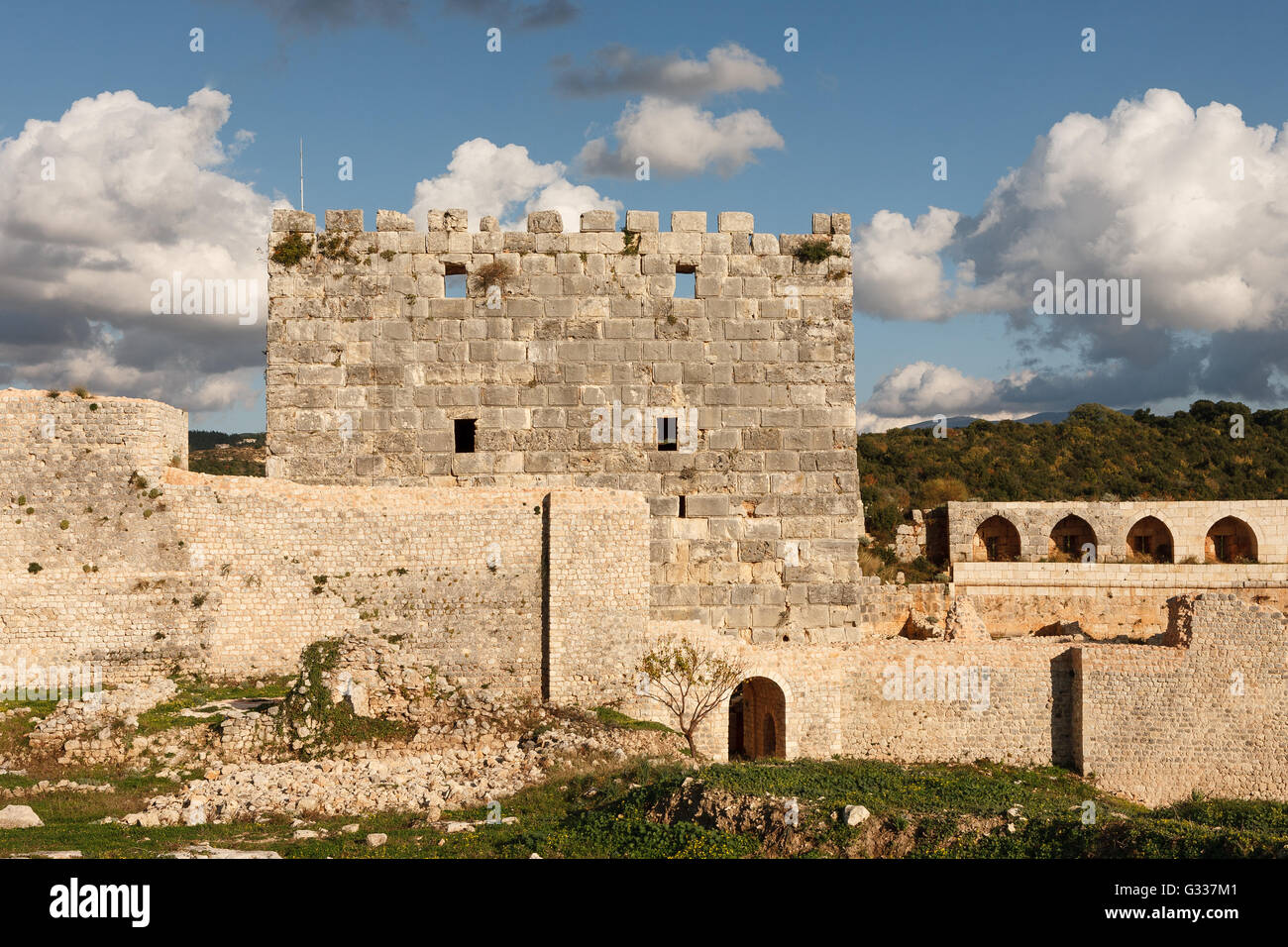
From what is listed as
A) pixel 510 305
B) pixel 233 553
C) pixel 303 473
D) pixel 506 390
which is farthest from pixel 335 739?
pixel 510 305

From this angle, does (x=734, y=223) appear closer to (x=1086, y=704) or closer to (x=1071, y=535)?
(x=1086, y=704)

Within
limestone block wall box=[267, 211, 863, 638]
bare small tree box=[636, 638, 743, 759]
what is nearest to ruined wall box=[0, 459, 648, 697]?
bare small tree box=[636, 638, 743, 759]

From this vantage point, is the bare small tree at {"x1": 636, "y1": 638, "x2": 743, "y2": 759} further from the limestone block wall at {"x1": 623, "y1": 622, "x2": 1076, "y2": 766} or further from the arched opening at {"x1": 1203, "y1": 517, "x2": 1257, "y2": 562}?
the arched opening at {"x1": 1203, "y1": 517, "x2": 1257, "y2": 562}

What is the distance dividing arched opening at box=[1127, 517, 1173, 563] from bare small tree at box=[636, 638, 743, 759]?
736 inches

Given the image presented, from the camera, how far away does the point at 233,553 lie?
15750mm

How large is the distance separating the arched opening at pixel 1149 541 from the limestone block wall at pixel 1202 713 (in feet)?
43.9

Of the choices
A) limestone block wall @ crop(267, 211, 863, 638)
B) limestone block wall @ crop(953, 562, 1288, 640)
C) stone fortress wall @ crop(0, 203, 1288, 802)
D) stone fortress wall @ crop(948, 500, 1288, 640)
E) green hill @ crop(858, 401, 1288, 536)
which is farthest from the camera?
green hill @ crop(858, 401, 1288, 536)

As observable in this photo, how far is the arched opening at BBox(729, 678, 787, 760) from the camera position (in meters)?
18.2

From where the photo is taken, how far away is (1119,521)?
3056 cm

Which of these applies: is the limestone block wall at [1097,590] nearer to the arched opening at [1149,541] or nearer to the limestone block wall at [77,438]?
the arched opening at [1149,541]

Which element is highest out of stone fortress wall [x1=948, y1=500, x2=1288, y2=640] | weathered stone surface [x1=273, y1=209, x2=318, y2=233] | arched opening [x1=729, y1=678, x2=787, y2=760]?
weathered stone surface [x1=273, y1=209, x2=318, y2=233]

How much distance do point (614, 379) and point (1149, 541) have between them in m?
21.9
